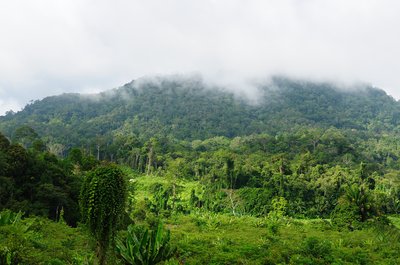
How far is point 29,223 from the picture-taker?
2070cm

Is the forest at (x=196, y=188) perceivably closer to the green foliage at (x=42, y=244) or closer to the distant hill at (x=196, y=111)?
the green foliage at (x=42, y=244)

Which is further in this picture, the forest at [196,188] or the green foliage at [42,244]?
the forest at [196,188]

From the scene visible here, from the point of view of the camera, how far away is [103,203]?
36.8 feet

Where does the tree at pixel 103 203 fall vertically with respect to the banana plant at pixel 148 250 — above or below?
above

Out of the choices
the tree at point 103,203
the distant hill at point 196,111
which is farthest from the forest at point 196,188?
the distant hill at point 196,111

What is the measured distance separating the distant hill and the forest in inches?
34.8

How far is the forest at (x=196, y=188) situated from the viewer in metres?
15.3

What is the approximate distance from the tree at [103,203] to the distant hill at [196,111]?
92744mm

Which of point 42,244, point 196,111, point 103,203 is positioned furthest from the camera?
point 196,111

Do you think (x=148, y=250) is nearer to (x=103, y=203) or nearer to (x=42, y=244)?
(x=103, y=203)

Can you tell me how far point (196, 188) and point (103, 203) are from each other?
4959 centimetres

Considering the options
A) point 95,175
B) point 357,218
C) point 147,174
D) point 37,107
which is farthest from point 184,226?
point 37,107

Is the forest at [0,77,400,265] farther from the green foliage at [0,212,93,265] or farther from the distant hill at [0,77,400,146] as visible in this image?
the distant hill at [0,77,400,146]

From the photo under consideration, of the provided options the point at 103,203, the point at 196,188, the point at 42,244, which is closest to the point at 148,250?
the point at 103,203
